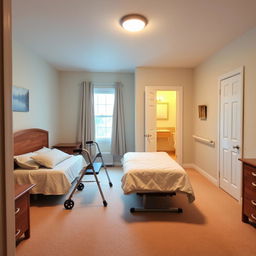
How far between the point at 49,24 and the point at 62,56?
138 centimetres

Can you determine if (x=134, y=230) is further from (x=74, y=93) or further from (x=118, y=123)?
(x=74, y=93)

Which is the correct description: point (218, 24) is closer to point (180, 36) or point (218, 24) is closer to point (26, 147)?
point (180, 36)

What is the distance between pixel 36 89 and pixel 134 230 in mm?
3300

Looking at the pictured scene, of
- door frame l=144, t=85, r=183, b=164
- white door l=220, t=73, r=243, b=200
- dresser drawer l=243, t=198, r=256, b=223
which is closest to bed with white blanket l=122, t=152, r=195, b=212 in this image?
dresser drawer l=243, t=198, r=256, b=223

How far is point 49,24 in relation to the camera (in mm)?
2680

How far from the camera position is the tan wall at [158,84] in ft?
15.8

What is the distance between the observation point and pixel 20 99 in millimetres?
3262

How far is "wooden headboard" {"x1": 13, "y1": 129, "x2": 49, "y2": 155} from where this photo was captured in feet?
10.4

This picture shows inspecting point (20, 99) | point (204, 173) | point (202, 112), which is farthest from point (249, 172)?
point (20, 99)

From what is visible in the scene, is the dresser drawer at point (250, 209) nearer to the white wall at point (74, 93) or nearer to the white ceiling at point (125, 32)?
the white ceiling at point (125, 32)

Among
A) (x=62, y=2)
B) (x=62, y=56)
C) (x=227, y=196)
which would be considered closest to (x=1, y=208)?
(x=62, y=2)

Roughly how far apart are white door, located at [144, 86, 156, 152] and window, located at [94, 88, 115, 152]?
47.0 inches

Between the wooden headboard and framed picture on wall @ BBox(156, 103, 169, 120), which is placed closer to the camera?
the wooden headboard

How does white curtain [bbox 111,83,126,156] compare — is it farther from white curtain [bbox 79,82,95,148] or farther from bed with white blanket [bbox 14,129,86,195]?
bed with white blanket [bbox 14,129,86,195]
